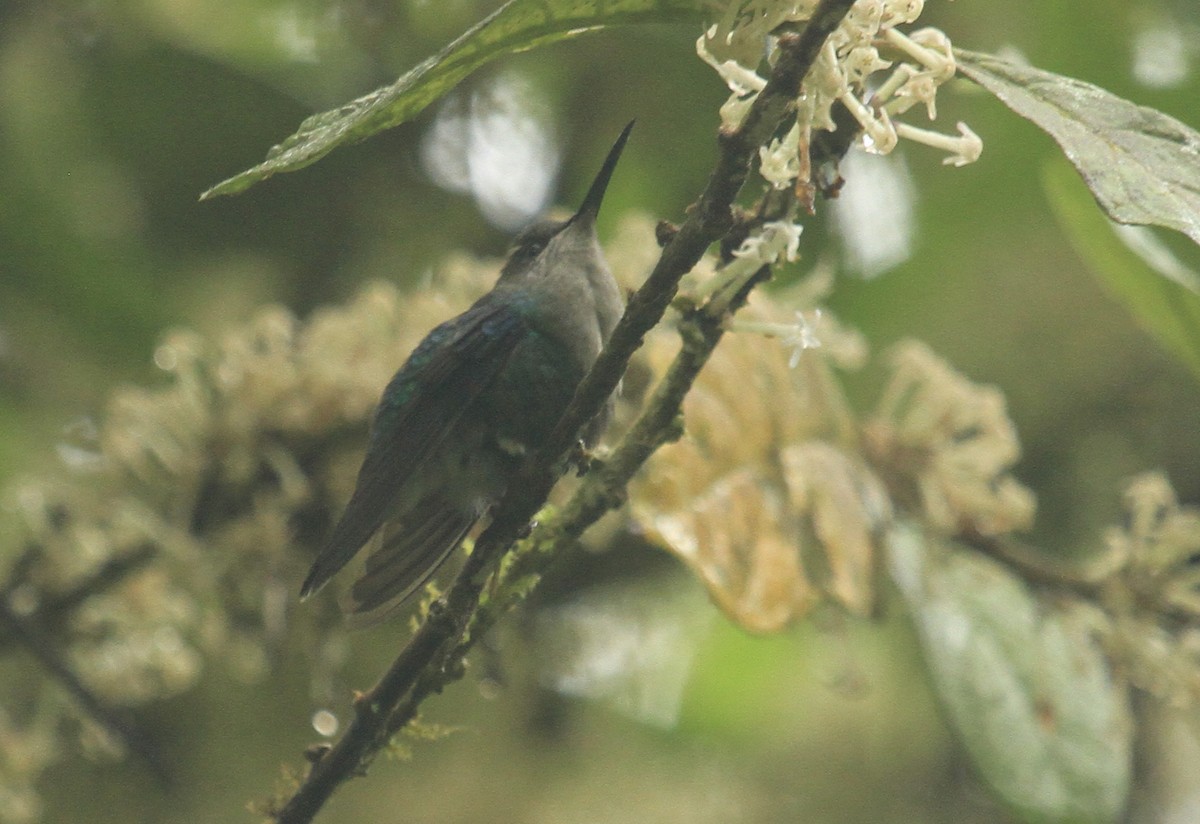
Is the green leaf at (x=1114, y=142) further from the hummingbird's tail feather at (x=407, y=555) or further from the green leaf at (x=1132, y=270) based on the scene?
the hummingbird's tail feather at (x=407, y=555)

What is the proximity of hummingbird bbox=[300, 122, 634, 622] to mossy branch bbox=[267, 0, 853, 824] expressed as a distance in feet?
1.38

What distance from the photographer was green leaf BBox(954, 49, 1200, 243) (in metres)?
0.96

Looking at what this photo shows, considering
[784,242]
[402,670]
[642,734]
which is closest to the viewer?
[784,242]

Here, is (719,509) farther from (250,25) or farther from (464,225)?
(250,25)

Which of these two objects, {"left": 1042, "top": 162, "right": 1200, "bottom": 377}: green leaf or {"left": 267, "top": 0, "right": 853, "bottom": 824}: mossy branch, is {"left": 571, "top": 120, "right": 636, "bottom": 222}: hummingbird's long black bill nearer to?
{"left": 267, "top": 0, "right": 853, "bottom": 824}: mossy branch

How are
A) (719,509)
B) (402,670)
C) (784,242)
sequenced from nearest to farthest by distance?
(784,242) < (402,670) < (719,509)

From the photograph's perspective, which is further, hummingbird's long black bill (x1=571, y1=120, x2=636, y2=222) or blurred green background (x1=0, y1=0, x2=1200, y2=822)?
blurred green background (x1=0, y1=0, x2=1200, y2=822)

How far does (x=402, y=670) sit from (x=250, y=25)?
2.38 meters

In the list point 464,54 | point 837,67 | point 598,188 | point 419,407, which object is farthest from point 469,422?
point 837,67

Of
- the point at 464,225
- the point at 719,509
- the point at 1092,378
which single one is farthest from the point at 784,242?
the point at 1092,378

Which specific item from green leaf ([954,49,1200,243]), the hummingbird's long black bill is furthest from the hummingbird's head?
green leaf ([954,49,1200,243])

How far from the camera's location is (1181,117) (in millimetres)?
2496

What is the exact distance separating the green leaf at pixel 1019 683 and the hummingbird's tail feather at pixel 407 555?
0.83 metres

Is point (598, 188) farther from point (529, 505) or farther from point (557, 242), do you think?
point (529, 505)
